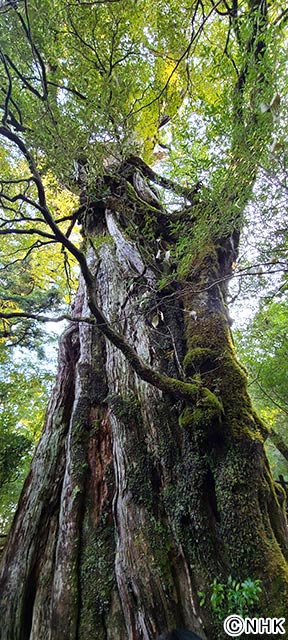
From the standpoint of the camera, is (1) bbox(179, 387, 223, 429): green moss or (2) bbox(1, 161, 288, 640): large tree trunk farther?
(1) bbox(179, 387, 223, 429): green moss

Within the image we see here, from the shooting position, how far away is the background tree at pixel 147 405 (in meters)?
1.60

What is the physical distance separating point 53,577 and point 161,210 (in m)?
3.38

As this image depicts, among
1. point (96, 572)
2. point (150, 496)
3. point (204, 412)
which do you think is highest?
point (204, 412)

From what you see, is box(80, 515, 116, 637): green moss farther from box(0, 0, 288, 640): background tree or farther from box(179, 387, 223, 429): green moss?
box(179, 387, 223, 429): green moss

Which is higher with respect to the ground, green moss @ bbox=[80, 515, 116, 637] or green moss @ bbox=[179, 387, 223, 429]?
green moss @ bbox=[179, 387, 223, 429]

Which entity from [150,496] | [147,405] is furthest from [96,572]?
[147,405]

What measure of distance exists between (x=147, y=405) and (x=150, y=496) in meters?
0.60

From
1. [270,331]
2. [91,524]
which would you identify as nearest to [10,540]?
[91,524]

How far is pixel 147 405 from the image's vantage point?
224 cm

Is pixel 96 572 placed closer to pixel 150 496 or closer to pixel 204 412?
pixel 150 496

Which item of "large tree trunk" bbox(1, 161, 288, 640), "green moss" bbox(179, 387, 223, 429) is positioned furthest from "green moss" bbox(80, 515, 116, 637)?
"green moss" bbox(179, 387, 223, 429)

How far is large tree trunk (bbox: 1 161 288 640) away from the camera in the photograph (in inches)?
60.4

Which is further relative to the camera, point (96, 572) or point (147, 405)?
point (147, 405)

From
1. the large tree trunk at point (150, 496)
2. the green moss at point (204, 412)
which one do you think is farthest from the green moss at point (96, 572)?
the green moss at point (204, 412)
